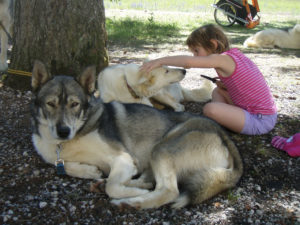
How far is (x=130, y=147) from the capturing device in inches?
130

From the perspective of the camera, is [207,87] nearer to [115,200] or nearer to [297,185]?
[297,185]

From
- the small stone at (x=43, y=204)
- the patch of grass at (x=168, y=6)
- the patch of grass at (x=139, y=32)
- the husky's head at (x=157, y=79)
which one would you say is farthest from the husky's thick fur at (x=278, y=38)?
the small stone at (x=43, y=204)

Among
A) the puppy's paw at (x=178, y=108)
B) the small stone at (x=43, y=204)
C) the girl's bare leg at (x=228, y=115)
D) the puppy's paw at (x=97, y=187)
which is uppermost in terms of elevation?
the girl's bare leg at (x=228, y=115)

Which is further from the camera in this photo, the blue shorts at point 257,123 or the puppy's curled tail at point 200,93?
the puppy's curled tail at point 200,93

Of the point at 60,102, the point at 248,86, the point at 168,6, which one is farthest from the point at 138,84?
the point at 168,6

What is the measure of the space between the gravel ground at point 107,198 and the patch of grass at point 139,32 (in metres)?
6.91

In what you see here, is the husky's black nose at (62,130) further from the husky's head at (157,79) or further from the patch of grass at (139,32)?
the patch of grass at (139,32)

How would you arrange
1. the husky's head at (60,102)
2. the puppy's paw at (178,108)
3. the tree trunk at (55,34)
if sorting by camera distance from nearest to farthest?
the husky's head at (60,102), the tree trunk at (55,34), the puppy's paw at (178,108)

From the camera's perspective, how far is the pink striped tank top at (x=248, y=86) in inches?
156

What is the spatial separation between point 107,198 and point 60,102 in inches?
41.0

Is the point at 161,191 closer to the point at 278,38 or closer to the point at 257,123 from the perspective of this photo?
the point at 257,123

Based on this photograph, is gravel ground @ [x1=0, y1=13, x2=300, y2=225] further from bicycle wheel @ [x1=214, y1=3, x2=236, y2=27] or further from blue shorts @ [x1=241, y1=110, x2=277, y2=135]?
bicycle wheel @ [x1=214, y1=3, x2=236, y2=27]

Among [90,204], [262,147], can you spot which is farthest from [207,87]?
[90,204]

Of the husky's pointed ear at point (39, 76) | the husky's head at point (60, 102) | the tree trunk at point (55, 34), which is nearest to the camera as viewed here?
the husky's head at point (60, 102)
